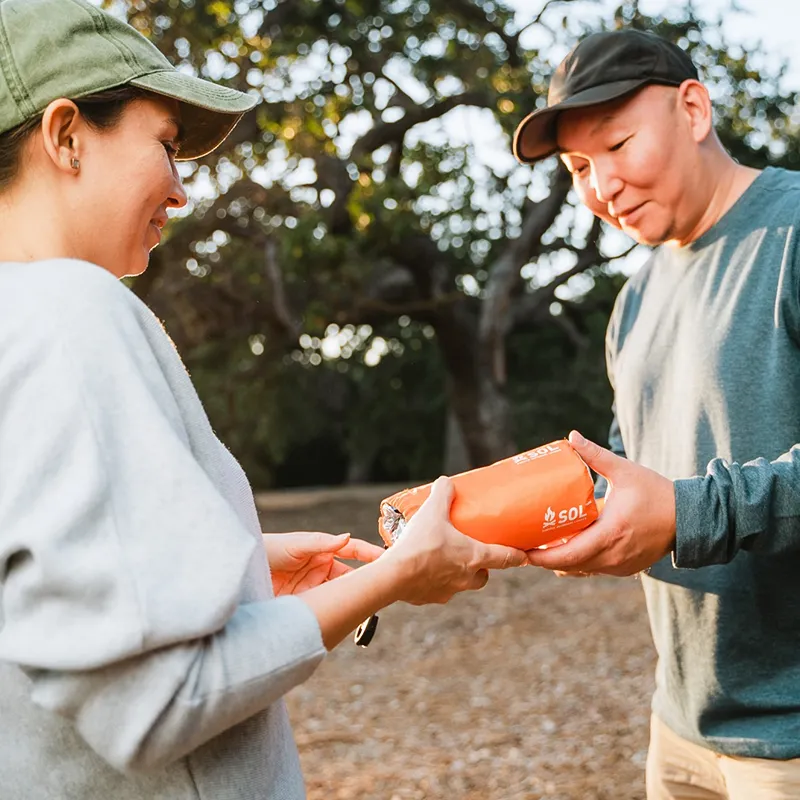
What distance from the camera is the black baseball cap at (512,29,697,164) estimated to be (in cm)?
242

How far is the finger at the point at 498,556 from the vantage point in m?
1.67

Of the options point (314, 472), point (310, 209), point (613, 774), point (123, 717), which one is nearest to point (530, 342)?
point (314, 472)

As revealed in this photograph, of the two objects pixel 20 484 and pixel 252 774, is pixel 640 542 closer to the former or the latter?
pixel 252 774

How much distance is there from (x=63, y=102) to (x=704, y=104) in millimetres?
1663

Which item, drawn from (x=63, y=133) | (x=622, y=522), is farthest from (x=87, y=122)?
(x=622, y=522)

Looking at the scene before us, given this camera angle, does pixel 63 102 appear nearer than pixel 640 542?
Yes

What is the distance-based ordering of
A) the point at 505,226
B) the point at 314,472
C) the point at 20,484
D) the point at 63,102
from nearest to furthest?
the point at 20,484 → the point at 63,102 → the point at 505,226 → the point at 314,472

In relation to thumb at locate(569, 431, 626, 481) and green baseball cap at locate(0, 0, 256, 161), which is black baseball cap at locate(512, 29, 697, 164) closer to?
thumb at locate(569, 431, 626, 481)

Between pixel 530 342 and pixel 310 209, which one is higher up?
pixel 310 209

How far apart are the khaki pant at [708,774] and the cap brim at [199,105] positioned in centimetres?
172

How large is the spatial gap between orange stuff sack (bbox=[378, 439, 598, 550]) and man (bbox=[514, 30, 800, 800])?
61mm

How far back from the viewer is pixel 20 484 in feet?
3.80

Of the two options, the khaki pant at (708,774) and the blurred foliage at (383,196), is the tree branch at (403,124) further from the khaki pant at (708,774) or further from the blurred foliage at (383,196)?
the khaki pant at (708,774)

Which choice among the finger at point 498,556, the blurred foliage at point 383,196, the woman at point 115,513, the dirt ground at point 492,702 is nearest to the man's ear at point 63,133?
the woman at point 115,513
